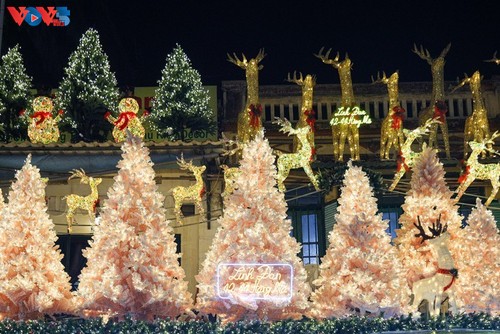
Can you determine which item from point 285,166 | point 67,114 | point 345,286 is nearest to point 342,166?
point 285,166

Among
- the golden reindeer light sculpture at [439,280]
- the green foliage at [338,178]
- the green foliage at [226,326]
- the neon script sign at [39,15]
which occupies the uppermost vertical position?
the neon script sign at [39,15]

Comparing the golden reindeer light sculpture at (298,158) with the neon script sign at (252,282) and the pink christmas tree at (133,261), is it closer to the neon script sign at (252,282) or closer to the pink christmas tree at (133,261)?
the neon script sign at (252,282)

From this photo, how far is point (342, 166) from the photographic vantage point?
16922 millimetres

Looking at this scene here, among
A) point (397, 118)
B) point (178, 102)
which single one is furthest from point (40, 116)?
Answer: point (397, 118)

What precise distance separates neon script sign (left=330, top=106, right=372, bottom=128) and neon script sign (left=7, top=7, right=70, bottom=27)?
11143 millimetres

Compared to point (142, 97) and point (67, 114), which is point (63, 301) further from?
point (142, 97)

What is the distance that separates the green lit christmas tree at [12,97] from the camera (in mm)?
18469

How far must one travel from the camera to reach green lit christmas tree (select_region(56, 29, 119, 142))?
706 inches

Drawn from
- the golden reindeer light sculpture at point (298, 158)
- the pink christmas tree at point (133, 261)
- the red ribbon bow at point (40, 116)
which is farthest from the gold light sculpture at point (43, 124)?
the golden reindeer light sculpture at point (298, 158)

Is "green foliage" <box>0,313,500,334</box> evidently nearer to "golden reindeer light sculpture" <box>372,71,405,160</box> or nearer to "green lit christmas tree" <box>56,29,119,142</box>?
"golden reindeer light sculpture" <box>372,71,405,160</box>


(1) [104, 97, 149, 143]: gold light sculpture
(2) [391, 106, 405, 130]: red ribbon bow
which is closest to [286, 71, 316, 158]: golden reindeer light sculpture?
(2) [391, 106, 405, 130]: red ribbon bow

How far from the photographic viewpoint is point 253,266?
1264 centimetres

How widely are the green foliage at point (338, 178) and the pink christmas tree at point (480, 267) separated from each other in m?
2.62

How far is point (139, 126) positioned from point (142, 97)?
288 cm
